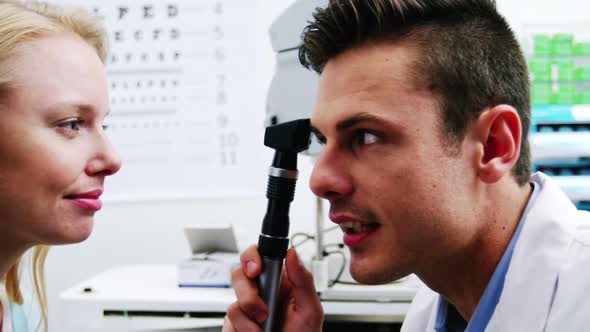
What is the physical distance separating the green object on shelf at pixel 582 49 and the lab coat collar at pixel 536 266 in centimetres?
123

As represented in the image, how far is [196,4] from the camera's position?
6.98ft

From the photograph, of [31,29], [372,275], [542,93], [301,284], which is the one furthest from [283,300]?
[542,93]

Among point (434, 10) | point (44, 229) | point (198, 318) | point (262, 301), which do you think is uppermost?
point (434, 10)

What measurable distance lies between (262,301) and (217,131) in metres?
1.37

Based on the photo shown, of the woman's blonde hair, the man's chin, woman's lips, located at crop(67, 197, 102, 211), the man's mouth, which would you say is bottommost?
the man's chin

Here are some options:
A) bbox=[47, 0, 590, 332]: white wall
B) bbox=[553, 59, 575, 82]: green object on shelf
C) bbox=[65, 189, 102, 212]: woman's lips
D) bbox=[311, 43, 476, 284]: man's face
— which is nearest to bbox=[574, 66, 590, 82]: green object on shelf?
bbox=[553, 59, 575, 82]: green object on shelf

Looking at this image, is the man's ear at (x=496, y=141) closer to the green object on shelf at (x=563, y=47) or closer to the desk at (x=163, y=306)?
the desk at (x=163, y=306)

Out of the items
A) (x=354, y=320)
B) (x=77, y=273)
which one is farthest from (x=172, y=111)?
(x=354, y=320)

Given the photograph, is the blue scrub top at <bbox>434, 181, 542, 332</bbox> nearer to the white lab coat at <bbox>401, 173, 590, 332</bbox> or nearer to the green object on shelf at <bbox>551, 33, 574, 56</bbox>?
the white lab coat at <bbox>401, 173, 590, 332</bbox>

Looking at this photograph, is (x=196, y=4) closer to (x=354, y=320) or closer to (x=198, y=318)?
(x=198, y=318)

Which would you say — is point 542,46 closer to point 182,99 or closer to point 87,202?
point 182,99

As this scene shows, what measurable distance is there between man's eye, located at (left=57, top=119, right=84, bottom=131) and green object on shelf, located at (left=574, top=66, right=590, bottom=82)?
5.12ft

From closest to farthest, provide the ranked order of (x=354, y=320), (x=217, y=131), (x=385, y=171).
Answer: (x=385, y=171) → (x=354, y=320) → (x=217, y=131)

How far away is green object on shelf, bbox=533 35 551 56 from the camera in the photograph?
177cm
